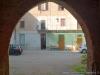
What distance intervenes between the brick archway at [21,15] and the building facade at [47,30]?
30273mm

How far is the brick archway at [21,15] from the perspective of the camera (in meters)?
9.39

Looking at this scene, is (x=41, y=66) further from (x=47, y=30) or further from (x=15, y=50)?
(x=47, y=30)

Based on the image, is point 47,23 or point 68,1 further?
point 47,23

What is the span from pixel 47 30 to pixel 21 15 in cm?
3129

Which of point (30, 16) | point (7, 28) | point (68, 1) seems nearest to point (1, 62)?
→ point (7, 28)

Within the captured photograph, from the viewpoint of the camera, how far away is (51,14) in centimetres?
4031

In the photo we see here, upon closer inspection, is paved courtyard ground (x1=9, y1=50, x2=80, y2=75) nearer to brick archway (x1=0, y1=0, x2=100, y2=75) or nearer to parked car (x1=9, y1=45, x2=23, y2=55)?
parked car (x1=9, y1=45, x2=23, y2=55)

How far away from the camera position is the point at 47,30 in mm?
40969

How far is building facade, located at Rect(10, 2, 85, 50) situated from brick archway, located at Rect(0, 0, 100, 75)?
99.3 ft

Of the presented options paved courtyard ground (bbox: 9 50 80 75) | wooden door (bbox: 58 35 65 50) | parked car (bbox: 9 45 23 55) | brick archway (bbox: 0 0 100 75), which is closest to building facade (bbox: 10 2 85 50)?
wooden door (bbox: 58 35 65 50)

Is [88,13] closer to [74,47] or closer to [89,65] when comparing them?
[89,65]

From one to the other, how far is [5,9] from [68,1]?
5.56 ft

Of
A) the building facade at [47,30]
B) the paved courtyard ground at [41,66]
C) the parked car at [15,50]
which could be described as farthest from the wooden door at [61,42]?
the paved courtyard ground at [41,66]

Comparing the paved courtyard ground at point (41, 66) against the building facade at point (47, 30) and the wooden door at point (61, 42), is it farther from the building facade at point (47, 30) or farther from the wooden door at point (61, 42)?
the wooden door at point (61, 42)
